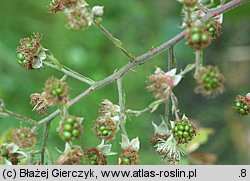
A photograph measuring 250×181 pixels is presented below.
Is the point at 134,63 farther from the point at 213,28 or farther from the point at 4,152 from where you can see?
the point at 4,152

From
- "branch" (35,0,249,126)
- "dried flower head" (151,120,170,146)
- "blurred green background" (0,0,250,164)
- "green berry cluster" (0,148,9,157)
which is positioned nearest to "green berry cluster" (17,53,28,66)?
"branch" (35,0,249,126)

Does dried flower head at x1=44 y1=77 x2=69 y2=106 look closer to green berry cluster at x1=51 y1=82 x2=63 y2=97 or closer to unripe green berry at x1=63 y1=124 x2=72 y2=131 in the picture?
green berry cluster at x1=51 y1=82 x2=63 y2=97

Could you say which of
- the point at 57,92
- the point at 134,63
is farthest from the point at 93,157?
the point at 134,63

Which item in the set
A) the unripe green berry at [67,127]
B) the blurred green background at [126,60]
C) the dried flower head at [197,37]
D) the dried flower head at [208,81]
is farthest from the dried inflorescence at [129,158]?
the blurred green background at [126,60]

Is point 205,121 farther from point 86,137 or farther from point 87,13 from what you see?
point 87,13

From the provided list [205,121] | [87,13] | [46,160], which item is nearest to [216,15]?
[87,13]

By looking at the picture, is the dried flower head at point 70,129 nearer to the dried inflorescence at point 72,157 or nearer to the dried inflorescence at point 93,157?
the dried inflorescence at point 72,157
